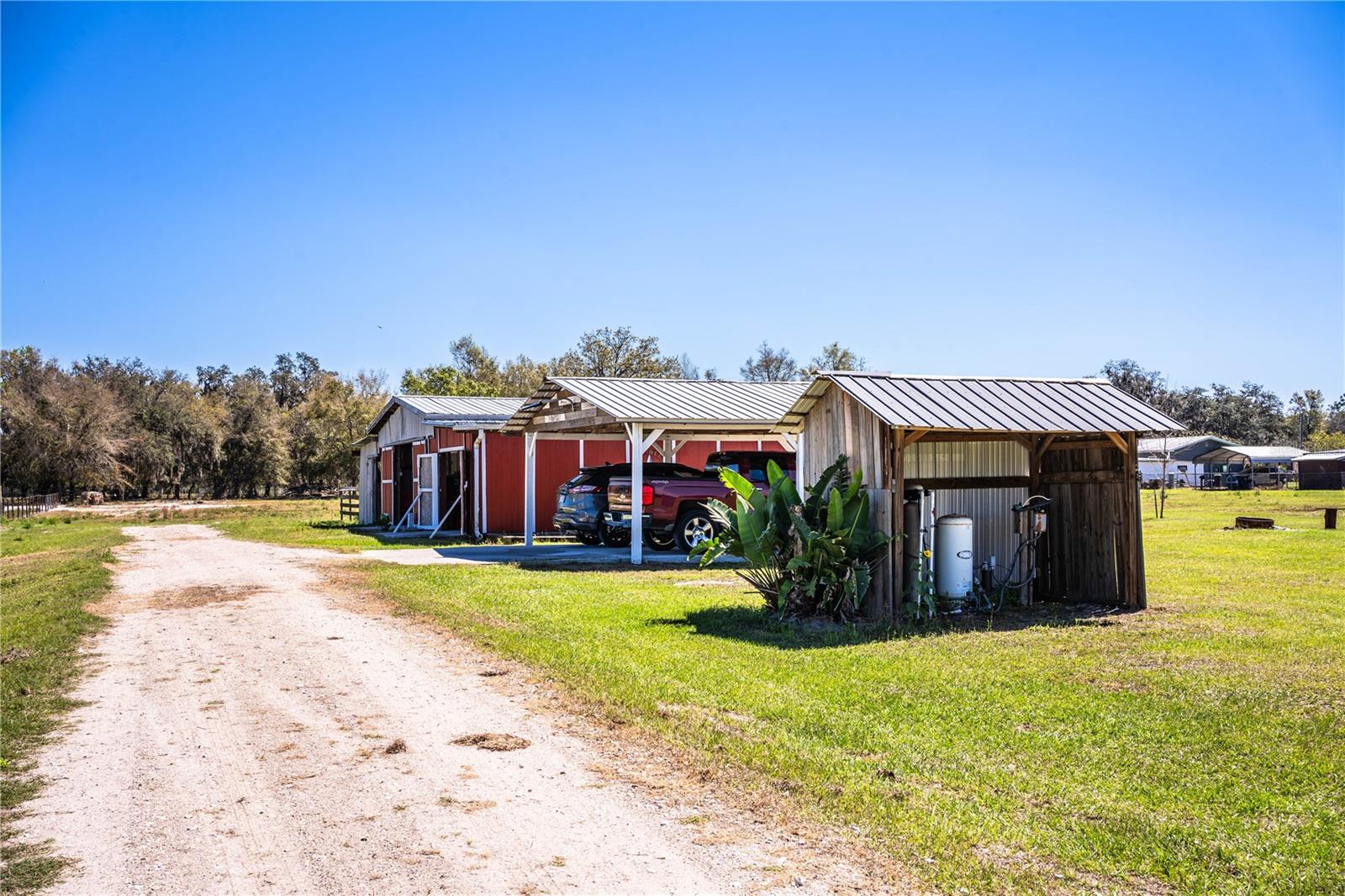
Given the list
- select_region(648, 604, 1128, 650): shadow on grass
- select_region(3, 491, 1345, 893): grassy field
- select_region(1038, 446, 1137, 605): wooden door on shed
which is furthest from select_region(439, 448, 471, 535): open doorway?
select_region(1038, 446, 1137, 605): wooden door on shed

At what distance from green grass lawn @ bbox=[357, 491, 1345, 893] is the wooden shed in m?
0.84

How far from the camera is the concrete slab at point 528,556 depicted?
17469 mm

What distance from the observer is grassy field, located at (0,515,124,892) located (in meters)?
4.66

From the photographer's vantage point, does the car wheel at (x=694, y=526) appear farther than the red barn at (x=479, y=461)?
No

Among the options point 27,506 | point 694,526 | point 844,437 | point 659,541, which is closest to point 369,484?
point 27,506

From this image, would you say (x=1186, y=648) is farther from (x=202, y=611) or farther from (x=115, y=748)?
(x=202, y=611)

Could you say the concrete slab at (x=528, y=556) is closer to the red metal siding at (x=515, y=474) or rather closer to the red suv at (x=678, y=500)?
the red suv at (x=678, y=500)

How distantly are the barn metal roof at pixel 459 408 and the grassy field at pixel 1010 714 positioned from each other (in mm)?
11283

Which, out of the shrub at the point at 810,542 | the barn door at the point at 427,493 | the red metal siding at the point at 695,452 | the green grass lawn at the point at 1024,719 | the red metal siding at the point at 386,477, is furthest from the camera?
the red metal siding at the point at 386,477

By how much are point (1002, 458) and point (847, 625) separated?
3451mm

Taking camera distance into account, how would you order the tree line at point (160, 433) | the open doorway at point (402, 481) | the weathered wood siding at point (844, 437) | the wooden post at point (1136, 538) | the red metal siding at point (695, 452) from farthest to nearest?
the tree line at point (160, 433) < the open doorway at point (402, 481) < the red metal siding at point (695, 452) < the wooden post at point (1136, 538) < the weathered wood siding at point (844, 437)

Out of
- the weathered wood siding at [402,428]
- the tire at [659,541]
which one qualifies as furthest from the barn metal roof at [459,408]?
the tire at [659,541]

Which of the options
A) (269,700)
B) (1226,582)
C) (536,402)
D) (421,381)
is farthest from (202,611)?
(421,381)

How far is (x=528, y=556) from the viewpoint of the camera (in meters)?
19.0
